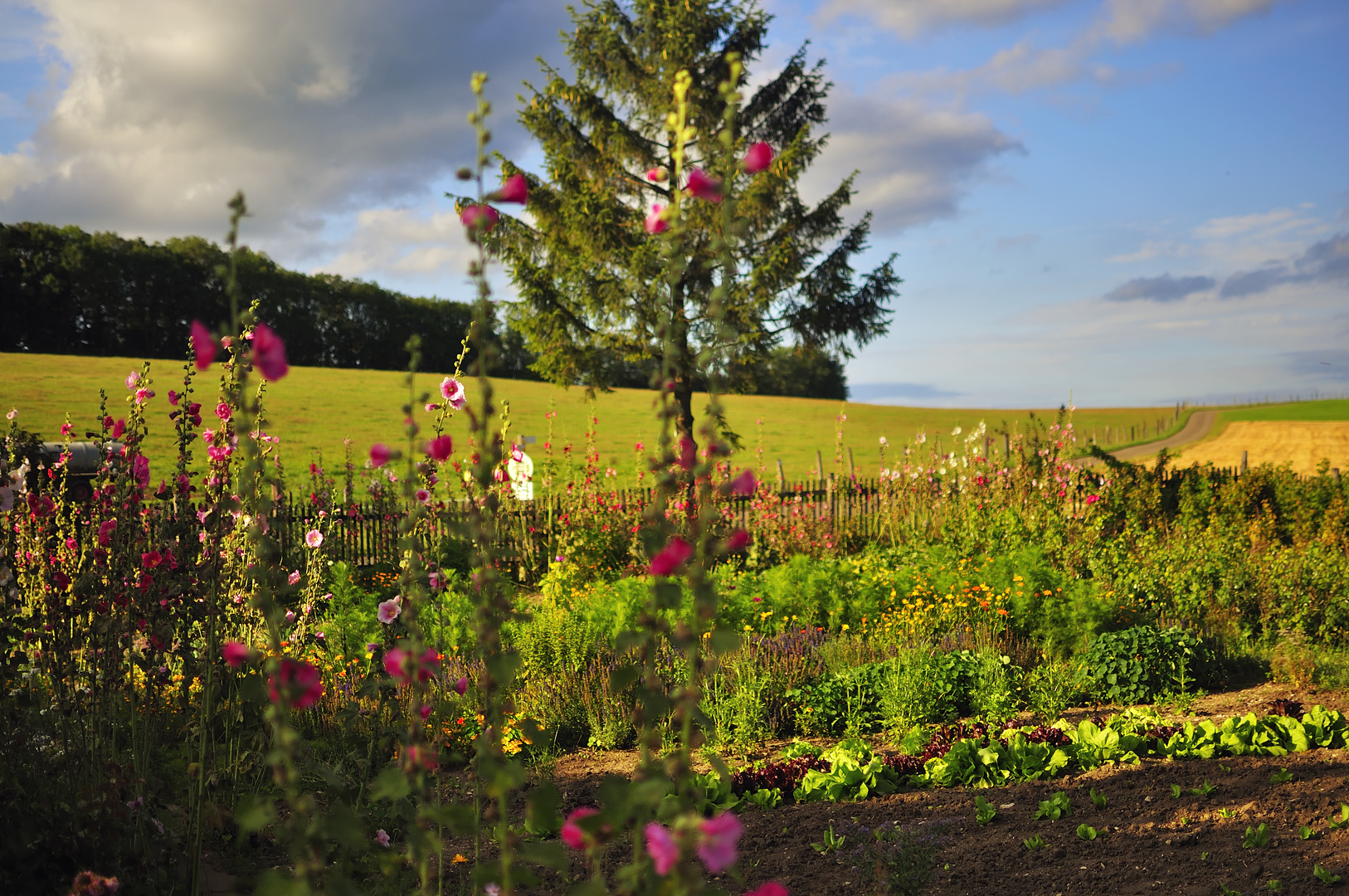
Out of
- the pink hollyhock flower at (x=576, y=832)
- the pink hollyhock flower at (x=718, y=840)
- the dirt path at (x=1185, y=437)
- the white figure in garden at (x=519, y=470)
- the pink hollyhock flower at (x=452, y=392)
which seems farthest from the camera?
the dirt path at (x=1185, y=437)

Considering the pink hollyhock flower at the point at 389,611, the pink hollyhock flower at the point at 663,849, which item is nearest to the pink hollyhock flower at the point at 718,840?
the pink hollyhock flower at the point at 663,849

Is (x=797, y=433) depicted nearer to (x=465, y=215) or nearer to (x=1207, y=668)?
(x=1207, y=668)

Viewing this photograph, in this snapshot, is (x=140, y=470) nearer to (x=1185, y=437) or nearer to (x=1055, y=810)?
(x=1055, y=810)

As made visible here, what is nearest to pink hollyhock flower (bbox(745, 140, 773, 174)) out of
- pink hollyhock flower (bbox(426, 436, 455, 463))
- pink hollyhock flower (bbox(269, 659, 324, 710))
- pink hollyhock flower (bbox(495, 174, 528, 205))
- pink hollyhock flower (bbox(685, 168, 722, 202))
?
pink hollyhock flower (bbox(685, 168, 722, 202))

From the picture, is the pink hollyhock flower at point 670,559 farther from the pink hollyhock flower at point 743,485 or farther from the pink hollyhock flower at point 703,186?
the pink hollyhock flower at point 703,186

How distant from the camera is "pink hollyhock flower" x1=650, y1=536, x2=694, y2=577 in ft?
4.02

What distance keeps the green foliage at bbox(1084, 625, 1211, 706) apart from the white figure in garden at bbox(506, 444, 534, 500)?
151 inches

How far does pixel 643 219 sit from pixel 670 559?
1339 cm

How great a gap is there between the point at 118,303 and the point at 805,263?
147 feet

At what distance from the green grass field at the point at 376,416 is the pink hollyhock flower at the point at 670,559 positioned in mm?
17315

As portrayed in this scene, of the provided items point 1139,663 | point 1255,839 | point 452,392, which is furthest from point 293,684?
point 1139,663

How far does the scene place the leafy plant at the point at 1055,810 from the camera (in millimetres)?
3369

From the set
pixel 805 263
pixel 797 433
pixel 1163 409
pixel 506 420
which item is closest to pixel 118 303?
pixel 797 433

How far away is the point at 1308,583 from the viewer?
691 cm
